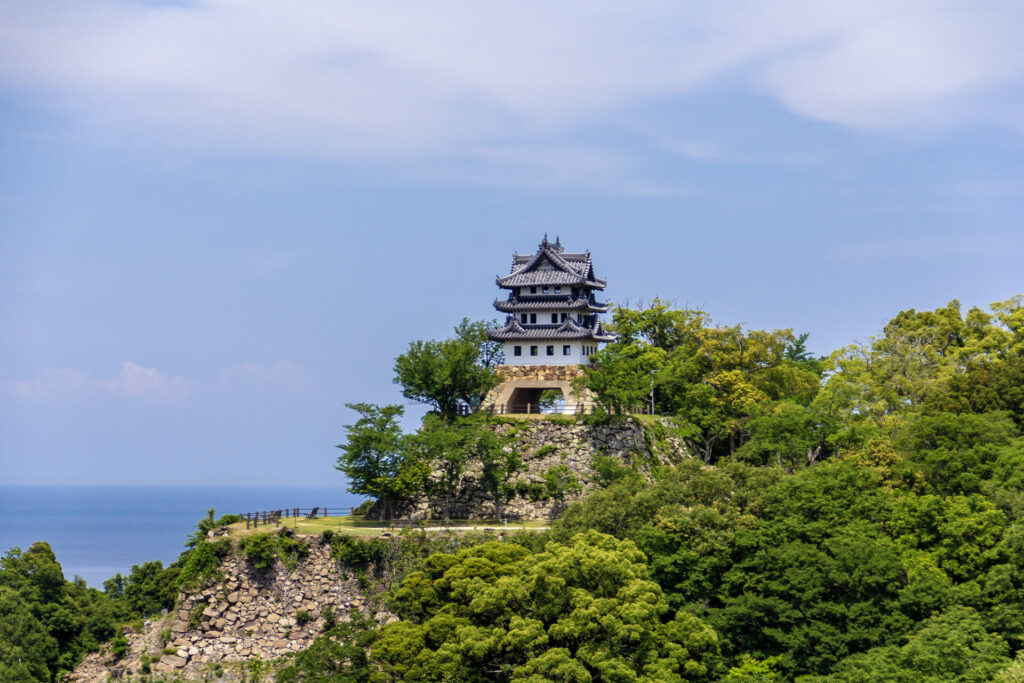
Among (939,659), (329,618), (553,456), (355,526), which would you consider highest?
(553,456)

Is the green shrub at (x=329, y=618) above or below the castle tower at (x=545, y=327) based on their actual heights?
below

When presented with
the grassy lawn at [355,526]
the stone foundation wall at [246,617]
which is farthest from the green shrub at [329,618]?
the grassy lawn at [355,526]

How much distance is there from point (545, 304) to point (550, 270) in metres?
2.21

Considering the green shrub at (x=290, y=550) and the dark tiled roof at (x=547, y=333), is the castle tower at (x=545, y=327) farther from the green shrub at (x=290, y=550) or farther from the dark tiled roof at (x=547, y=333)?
the green shrub at (x=290, y=550)

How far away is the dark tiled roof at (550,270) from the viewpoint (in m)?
54.9

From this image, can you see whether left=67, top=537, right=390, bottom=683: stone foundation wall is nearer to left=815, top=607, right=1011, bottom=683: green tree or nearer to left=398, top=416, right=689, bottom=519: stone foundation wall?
left=398, top=416, right=689, bottom=519: stone foundation wall

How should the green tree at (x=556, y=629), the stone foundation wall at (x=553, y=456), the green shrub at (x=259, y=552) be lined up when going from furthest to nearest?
the stone foundation wall at (x=553, y=456)
the green shrub at (x=259, y=552)
the green tree at (x=556, y=629)

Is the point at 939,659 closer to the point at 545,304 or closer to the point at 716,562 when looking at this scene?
the point at 716,562

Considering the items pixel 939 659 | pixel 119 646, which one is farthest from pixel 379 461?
pixel 939 659

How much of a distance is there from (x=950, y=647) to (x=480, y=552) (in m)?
14.3

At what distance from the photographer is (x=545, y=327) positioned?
180ft

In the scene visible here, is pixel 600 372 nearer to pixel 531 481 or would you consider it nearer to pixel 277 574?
pixel 531 481

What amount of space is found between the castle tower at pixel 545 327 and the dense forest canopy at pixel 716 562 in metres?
3.22

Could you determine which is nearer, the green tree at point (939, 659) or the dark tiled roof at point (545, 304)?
the green tree at point (939, 659)
